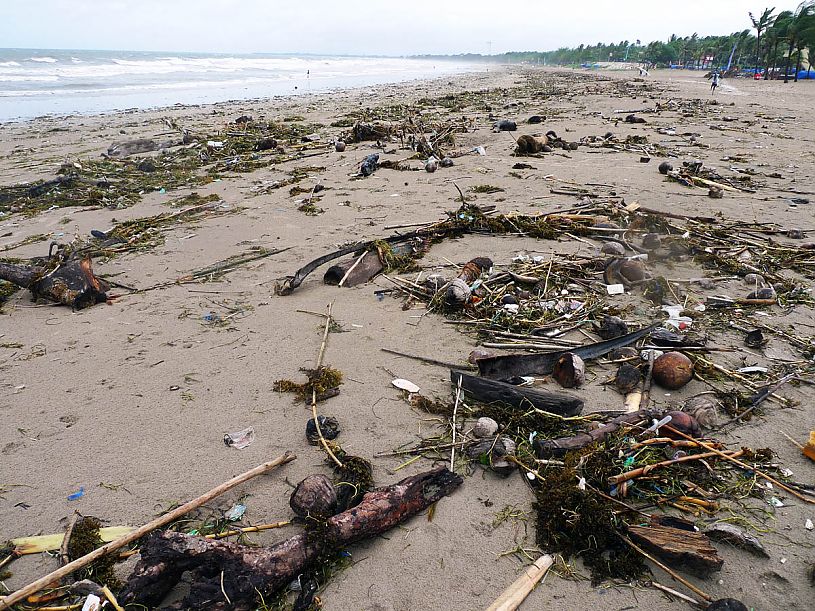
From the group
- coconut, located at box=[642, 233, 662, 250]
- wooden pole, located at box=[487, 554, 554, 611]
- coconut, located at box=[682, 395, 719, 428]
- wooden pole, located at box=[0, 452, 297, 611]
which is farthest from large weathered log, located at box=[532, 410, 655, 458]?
coconut, located at box=[642, 233, 662, 250]

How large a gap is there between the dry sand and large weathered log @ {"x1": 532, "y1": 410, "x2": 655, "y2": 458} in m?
0.23

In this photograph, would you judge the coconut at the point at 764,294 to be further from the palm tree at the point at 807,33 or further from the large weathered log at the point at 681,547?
the palm tree at the point at 807,33

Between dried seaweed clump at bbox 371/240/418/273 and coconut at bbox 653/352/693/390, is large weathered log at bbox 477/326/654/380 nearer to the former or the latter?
coconut at bbox 653/352/693/390

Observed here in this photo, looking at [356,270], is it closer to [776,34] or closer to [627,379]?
[627,379]

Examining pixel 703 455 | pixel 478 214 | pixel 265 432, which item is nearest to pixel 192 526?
pixel 265 432

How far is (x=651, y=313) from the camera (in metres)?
4.00

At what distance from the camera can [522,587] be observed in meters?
1.96

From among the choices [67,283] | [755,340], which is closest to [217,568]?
[755,340]

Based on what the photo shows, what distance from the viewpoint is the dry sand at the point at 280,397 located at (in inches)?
81.5

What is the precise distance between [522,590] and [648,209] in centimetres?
580

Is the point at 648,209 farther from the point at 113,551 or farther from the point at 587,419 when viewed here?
the point at 113,551

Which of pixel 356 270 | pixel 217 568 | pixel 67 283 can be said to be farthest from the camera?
pixel 356 270

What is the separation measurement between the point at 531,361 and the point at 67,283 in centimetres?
462

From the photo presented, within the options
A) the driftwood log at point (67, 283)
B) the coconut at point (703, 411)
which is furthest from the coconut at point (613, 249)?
the driftwood log at point (67, 283)
